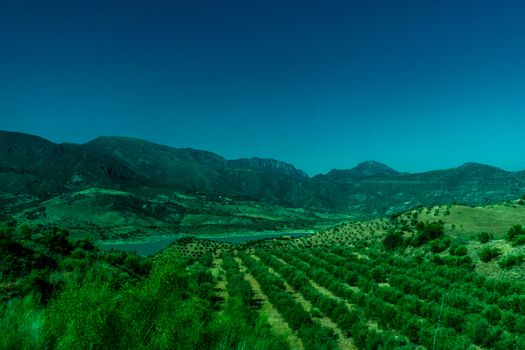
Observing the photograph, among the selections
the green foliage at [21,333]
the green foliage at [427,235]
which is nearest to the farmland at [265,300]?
the green foliage at [21,333]

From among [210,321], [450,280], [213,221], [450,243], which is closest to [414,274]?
[450,280]

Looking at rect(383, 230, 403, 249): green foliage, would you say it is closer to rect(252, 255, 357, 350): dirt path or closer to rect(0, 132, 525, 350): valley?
rect(0, 132, 525, 350): valley

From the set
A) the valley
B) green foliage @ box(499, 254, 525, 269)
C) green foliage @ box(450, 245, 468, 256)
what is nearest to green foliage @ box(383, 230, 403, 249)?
the valley

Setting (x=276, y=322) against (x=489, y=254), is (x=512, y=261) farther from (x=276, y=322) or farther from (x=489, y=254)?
(x=276, y=322)

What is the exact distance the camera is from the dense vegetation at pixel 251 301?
251 inches

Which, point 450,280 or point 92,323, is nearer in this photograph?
point 92,323

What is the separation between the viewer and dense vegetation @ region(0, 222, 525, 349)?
6379mm

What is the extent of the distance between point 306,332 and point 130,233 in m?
139

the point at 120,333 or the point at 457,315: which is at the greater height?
the point at 120,333

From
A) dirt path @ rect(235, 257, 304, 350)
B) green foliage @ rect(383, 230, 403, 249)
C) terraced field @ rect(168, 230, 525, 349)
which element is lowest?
dirt path @ rect(235, 257, 304, 350)

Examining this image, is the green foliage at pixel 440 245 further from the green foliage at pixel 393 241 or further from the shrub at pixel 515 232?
the green foliage at pixel 393 241

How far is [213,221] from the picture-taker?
19962cm

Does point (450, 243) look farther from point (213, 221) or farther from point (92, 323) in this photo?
point (213, 221)

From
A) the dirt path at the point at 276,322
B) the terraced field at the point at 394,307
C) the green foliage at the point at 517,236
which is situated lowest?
the dirt path at the point at 276,322
